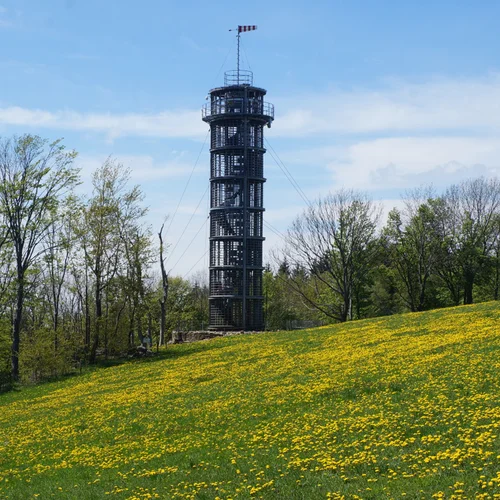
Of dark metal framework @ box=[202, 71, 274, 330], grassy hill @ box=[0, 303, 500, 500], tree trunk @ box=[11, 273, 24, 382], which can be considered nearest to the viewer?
grassy hill @ box=[0, 303, 500, 500]

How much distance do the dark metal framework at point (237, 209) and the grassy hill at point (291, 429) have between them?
32527 mm

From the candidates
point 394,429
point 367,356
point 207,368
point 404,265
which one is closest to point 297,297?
point 404,265

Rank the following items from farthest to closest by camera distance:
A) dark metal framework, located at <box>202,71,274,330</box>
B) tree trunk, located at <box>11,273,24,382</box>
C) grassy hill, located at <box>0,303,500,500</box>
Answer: dark metal framework, located at <box>202,71,274,330</box>
tree trunk, located at <box>11,273,24,382</box>
grassy hill, located at <box>0,303,500,500</box>

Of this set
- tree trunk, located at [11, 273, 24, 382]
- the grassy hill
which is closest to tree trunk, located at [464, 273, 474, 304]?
the grassy hill

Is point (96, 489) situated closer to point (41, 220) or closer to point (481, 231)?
point (41, 220)

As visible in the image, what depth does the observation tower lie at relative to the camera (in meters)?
62.9

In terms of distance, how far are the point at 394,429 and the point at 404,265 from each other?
5620 cm

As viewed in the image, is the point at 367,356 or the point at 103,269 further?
the point at 103,269

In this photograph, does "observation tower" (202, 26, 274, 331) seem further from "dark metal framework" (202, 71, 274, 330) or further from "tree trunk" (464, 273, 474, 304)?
"tree trunk" (464, 273, 474, 304)

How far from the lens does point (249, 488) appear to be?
40.0 ft

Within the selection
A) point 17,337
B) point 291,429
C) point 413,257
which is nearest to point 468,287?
point 413,257

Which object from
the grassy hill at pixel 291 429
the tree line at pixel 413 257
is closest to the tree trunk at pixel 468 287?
the tree line at pixel 413 257

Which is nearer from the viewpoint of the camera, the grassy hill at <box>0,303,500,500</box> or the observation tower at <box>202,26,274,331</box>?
the grassy hill at <box>0,303,500,500</box>

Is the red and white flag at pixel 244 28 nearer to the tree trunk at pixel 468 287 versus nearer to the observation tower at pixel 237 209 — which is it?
the observation tower at pixel 237 209
